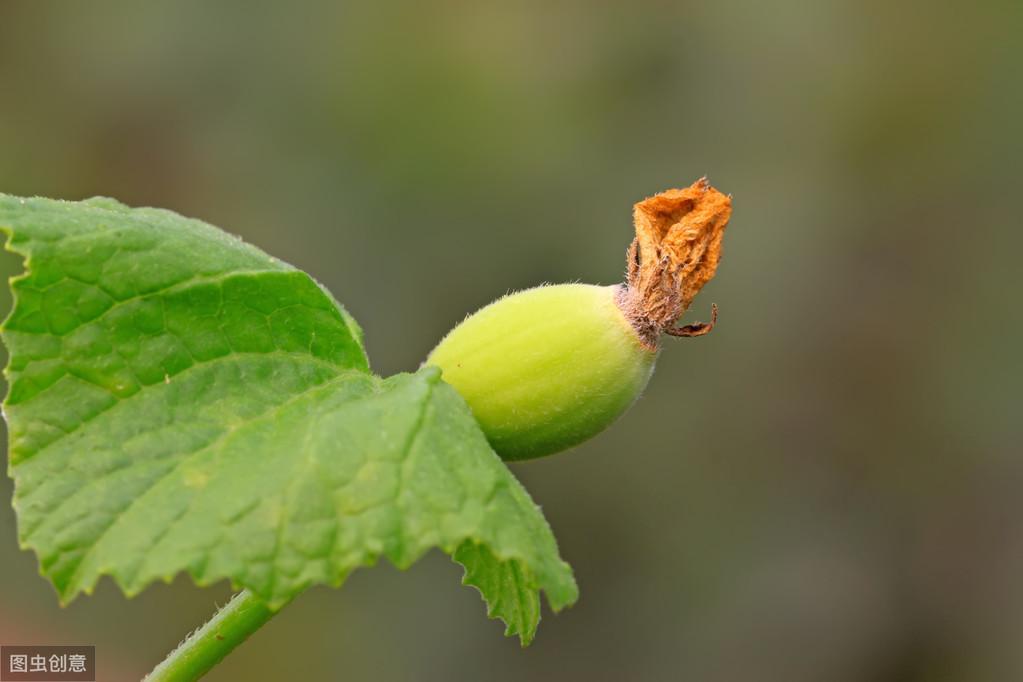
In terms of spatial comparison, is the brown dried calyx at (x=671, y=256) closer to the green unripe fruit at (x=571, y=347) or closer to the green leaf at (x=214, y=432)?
the green unripe fruit at (x=571, y=347)

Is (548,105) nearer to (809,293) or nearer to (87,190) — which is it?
(809,293)

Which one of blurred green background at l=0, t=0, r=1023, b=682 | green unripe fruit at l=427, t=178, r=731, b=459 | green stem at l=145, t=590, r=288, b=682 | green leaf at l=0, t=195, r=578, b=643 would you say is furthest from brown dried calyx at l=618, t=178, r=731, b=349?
blurred green background at l=0, t=0, r=1023, b=682

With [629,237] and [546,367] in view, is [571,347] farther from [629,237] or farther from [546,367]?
[629,237]

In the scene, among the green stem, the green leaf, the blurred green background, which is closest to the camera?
the green leaf

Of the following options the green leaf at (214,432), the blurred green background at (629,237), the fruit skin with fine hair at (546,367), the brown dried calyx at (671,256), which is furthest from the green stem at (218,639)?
the blurred green background at (629,237)

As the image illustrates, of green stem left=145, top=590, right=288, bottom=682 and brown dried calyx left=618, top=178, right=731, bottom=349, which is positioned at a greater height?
brown dried calyx left=618, top=178, right=731, bottom=349

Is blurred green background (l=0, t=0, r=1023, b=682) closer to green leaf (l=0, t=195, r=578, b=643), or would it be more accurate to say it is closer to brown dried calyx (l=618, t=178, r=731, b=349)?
brown dried calyx (l=618, t=178, r=731, b=349)

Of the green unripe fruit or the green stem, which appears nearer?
the green stem
